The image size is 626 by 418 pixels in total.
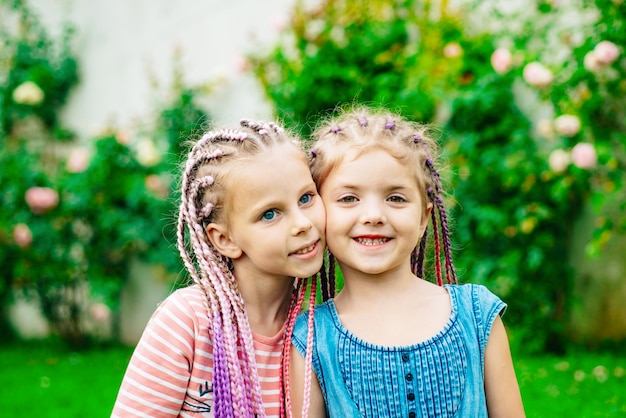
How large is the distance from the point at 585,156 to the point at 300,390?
3.02 m

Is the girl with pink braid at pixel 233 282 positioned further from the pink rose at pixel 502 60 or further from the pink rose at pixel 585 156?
the pink rose at pixel 502 60

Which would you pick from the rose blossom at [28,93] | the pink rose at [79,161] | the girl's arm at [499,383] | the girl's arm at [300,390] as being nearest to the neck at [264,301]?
the girl's arm at [300,390]

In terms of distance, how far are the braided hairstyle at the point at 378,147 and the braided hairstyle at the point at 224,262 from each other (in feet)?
0.32

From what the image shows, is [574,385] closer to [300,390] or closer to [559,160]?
[559,160]

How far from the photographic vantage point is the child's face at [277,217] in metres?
1.99

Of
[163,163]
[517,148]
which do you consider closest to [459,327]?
[517,148]

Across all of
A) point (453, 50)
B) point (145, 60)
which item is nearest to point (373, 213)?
point (453, 50)

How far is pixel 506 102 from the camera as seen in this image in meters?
5.00

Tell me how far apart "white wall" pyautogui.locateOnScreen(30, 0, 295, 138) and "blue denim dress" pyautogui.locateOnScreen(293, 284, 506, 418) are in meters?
3.98

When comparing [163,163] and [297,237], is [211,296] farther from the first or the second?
[163,163]

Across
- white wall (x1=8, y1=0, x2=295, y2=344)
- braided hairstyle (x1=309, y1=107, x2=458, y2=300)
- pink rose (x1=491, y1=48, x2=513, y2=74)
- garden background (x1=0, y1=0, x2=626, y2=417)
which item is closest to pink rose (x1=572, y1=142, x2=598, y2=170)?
garden background (x1=0, y1=0, x2=626, y2=417)

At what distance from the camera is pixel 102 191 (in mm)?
6266

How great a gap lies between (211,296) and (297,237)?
0.29 meters

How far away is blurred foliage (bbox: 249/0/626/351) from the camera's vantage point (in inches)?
180
